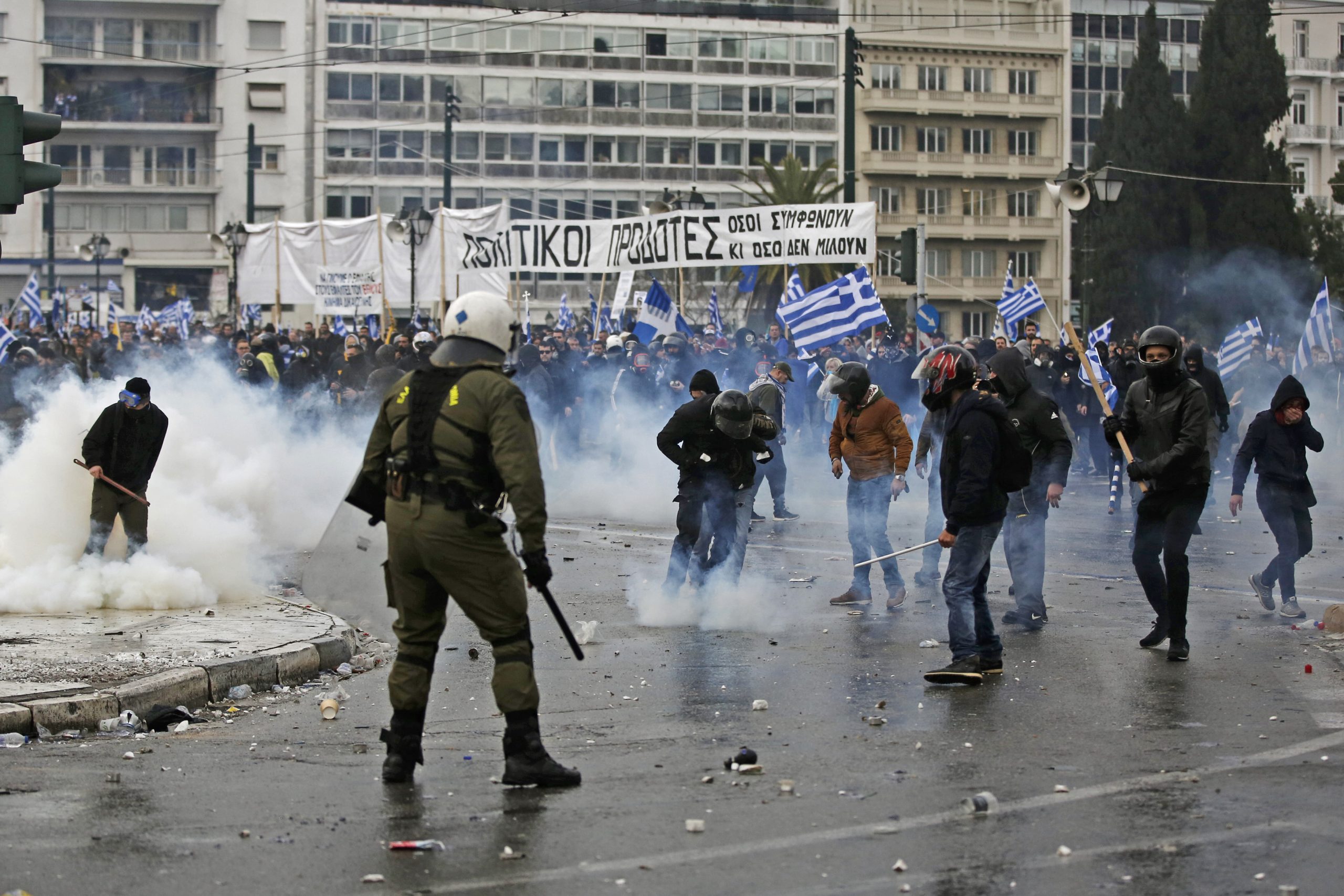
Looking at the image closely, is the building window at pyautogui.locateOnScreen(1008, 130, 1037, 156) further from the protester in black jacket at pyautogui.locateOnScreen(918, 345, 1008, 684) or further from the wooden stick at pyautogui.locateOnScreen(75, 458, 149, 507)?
the protester in black jacket at pyautogui.locateOnScreen(918, 345, 1008, 684)

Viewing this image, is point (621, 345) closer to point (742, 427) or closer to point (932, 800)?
point (742, 427)

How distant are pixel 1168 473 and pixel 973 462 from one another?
1248mm

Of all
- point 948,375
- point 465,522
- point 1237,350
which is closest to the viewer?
point 465,522

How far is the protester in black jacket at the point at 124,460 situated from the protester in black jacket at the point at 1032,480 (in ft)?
17.4

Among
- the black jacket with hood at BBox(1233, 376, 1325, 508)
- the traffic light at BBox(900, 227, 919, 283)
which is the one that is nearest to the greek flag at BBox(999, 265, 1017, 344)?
the traffic light at BBox(900, 227, 919, 283)

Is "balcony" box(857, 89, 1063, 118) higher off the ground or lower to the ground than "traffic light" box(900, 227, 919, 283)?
higher

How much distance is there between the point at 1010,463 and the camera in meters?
8.34

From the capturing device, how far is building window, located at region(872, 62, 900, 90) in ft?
252

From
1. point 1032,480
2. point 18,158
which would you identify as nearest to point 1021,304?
point 1032,480

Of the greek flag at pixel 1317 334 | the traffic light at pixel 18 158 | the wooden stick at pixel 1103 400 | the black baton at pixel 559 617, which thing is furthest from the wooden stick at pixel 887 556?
the greek flag at pixel 1317 334

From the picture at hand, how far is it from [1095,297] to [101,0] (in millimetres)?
40720

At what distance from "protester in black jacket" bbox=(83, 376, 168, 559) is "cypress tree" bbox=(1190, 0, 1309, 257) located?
44.9 metres

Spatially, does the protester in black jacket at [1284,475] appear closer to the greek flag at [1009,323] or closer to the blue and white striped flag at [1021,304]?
the blue and white striped flag at [1021,304]

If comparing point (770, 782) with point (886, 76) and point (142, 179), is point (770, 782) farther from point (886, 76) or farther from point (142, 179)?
point (886, 76)
